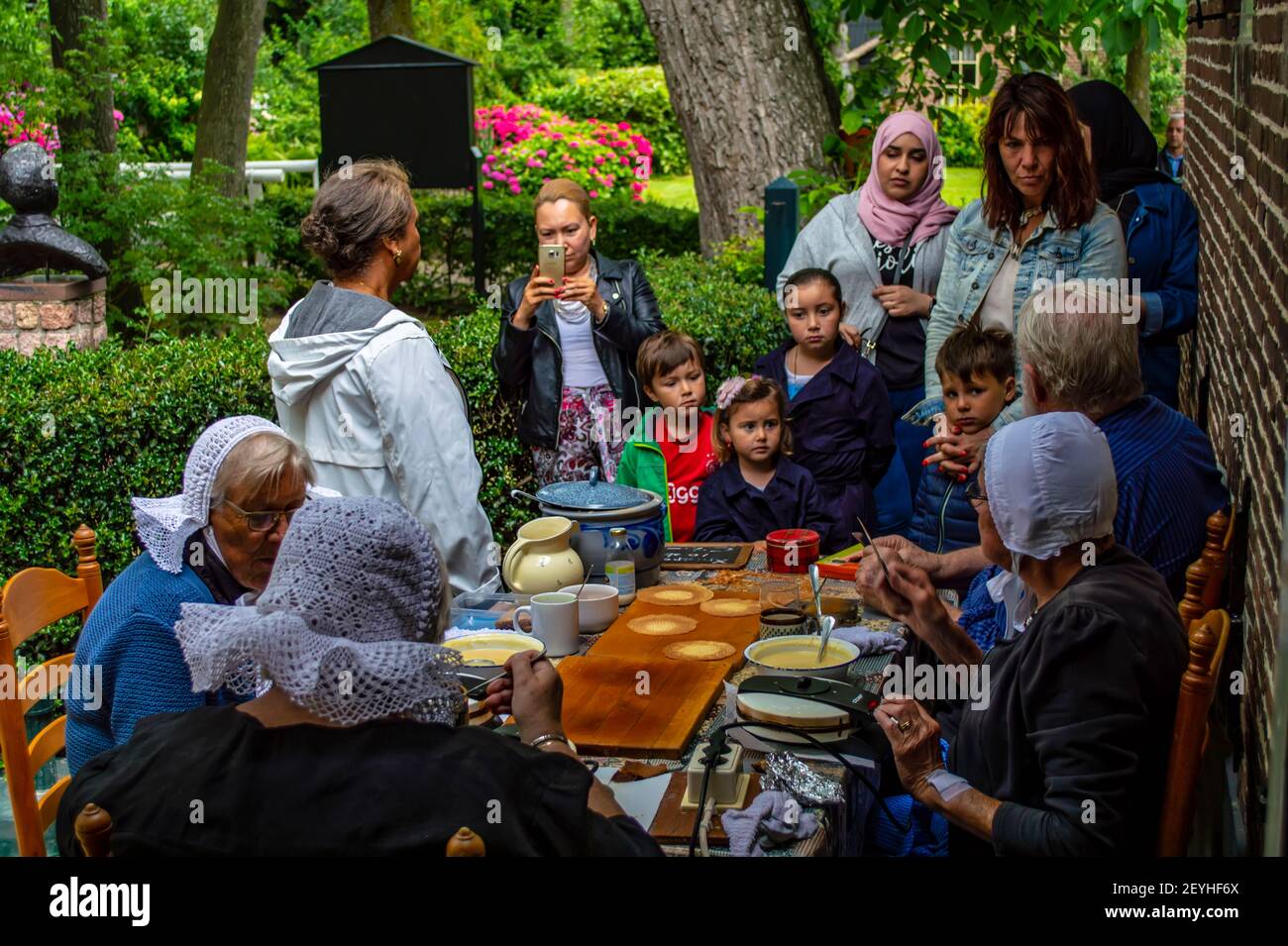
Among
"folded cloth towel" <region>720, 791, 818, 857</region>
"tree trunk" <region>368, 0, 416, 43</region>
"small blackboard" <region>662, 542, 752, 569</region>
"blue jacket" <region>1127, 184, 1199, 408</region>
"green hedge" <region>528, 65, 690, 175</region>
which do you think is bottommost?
"folded cloth towel" <region>720, 791, 818, 857</region>

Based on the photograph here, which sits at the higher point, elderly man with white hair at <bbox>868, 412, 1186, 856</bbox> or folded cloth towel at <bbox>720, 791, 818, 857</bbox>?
elderly man with white hair at <bbox>868, 412, 1186, 856</bbox>

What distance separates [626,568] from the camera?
3.79 metres

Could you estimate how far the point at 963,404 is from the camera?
4.52m

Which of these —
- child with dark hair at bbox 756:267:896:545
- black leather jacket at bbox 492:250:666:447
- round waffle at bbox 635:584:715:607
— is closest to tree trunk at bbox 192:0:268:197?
black leather jacket at bbox 492:250:666:447

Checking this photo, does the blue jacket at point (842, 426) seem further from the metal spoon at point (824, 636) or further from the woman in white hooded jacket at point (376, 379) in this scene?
the metal spoon at point (824, 636)

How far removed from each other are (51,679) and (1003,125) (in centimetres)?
343

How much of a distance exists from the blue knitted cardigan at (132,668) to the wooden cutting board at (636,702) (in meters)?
0.78

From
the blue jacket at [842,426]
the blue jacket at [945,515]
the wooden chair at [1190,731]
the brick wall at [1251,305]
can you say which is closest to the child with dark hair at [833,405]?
the blue jacket at [842,426]

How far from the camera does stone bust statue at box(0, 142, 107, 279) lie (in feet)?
23.9

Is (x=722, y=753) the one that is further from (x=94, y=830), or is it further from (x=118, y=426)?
(x=118, y=426)

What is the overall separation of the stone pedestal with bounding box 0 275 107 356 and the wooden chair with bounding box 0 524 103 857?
4.06 metres

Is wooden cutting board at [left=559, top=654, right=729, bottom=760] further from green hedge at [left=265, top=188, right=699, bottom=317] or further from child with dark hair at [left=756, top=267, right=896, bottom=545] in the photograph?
green hedge at [left=265, top=188, right=699, bottom=317]
